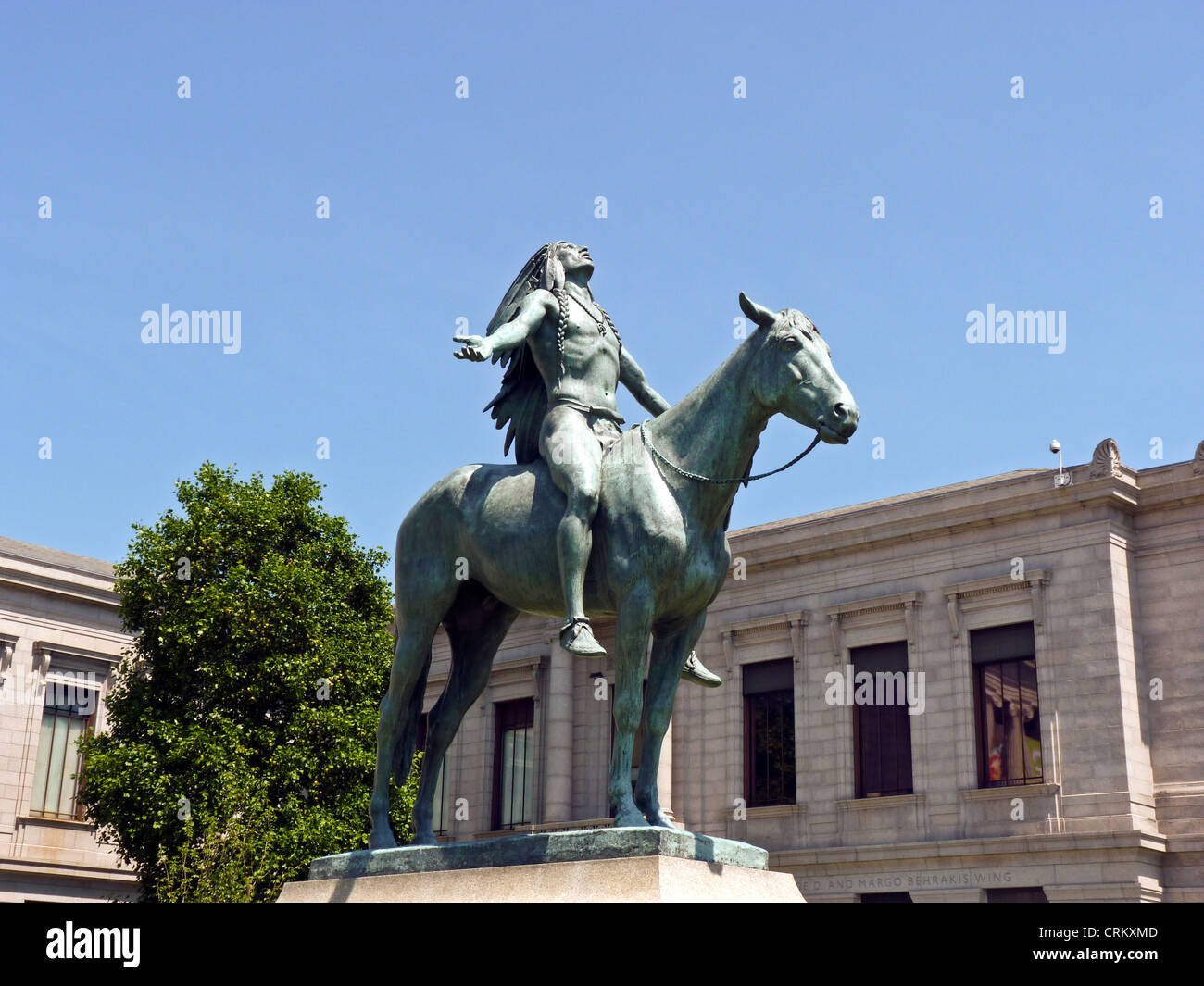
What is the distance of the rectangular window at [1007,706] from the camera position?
98.8ft

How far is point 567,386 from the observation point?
9172 millimetres

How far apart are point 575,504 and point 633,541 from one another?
420 mm

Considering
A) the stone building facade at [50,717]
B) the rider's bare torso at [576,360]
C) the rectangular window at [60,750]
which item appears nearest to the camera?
the rider's bare torso at [576,360]

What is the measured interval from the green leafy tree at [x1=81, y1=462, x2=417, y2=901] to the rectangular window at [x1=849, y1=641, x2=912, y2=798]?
35.2ft

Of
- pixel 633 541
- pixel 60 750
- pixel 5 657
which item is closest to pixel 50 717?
pixel 60 750

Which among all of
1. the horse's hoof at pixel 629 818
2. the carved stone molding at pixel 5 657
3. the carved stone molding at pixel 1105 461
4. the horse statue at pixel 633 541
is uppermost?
the carved stone molding at pixel 1105 461

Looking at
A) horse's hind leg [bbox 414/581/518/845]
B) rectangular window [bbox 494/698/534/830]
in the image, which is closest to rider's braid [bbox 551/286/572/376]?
horse's hind leg [bbox 414/581/518/845]

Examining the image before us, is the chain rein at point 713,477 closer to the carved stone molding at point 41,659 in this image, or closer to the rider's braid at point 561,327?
the rider's braid at point 561,327

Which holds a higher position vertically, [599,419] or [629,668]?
[599,419]

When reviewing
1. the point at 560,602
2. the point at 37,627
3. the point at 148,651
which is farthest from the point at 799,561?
the point at 560,602

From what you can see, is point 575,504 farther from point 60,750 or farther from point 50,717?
point 50,717

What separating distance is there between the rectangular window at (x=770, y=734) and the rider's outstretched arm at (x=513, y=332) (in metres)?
26.1

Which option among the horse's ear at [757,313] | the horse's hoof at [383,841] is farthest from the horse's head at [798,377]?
the horse's hoof at [383,841]
